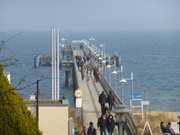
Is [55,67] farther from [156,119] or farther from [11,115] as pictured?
[11,115]

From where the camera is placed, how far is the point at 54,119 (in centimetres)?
1562

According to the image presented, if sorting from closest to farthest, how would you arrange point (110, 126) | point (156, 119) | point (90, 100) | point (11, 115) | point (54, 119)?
point (11, 115) → point (54, 119) → point (110, 126) → point (156, 119) → point (90, 100)

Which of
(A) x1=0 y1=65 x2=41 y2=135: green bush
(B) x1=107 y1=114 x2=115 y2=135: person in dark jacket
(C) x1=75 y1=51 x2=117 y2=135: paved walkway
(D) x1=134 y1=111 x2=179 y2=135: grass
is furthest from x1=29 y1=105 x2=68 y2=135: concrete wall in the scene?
(D) x1=134 y1=111 x2=179 y2=135: grass

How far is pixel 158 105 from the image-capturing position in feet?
153

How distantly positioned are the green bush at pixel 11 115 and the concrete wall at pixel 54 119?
26.1 ft

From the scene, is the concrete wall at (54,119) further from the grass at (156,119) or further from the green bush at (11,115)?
the grass at (156,119)

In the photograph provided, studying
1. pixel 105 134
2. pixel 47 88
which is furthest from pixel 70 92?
pixel 105 134

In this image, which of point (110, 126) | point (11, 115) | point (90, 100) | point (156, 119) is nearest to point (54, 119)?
point (110, 126)

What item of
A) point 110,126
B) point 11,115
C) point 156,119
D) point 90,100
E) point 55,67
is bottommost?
point 156,119

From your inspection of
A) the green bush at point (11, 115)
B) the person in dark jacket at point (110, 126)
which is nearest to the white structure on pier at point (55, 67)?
the person in dark jacket at point (110, 126)

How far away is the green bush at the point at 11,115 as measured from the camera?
24.0ft

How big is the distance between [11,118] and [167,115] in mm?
22606

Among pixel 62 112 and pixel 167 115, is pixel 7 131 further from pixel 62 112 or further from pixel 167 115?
pixel 167 115

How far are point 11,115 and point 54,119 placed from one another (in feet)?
27.3
